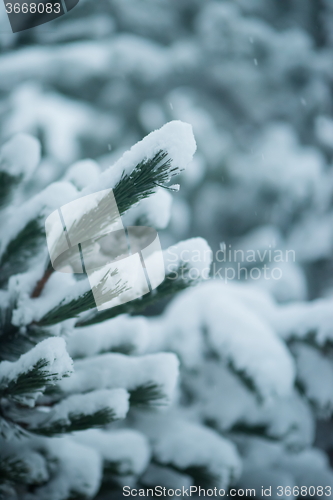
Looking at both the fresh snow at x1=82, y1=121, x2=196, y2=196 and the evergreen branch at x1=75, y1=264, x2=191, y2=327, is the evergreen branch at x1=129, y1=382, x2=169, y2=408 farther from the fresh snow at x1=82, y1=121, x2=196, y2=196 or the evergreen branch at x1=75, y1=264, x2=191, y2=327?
the fresh snow at x1=82, y1=121, x2=196, y2=196

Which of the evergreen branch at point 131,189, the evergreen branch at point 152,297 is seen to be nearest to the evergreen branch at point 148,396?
the evergreen branch at point 152,297

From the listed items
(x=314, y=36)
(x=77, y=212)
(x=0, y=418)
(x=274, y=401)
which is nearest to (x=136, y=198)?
(x=77, y=212)

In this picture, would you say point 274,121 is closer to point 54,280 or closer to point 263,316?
point 263,316

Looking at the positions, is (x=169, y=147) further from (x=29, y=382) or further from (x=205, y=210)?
(x=205, y=210)

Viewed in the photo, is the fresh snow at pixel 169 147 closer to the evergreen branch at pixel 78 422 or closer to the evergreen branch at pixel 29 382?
the evergreen branch at pixel 29 382

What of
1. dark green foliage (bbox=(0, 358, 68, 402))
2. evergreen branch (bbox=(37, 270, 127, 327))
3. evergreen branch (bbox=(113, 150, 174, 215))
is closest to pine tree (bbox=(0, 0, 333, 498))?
evergreen branch (bbox=(37, 270, 127, 327))

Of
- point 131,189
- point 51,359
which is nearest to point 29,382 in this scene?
point 51,359
